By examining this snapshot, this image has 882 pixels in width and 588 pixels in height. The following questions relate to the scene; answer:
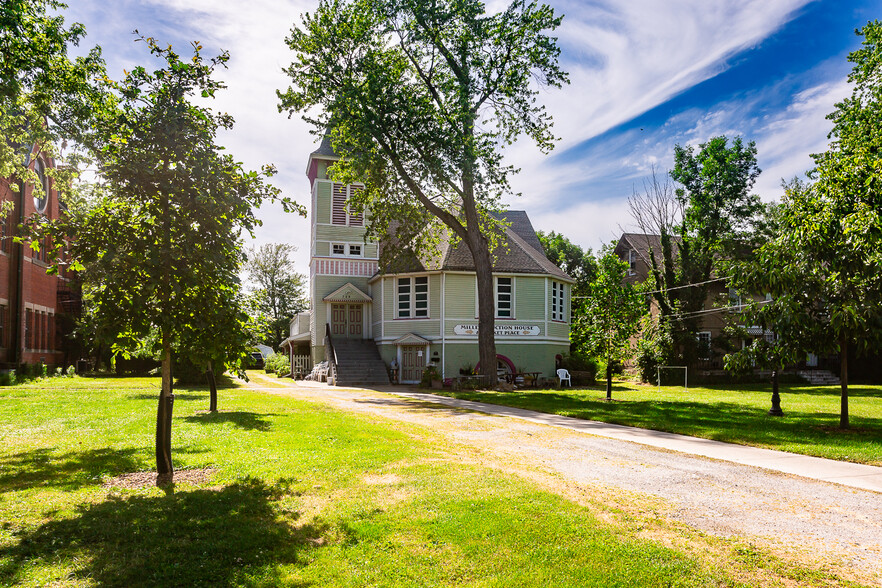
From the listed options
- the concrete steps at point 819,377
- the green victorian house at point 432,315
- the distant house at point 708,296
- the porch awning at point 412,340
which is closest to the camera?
the porch awning at point 412,340

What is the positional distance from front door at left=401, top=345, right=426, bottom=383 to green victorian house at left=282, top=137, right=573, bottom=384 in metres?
0.05

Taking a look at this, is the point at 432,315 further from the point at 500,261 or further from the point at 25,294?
the point at 25,294

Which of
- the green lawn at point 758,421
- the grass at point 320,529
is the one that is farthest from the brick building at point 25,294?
the grass at point 320,529

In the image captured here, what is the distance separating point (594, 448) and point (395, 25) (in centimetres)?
2024

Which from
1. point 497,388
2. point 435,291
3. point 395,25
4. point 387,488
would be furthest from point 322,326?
point 387,488

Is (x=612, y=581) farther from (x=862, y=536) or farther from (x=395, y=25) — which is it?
(x=395, y=25)

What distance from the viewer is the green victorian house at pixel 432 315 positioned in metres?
Result: 30.9

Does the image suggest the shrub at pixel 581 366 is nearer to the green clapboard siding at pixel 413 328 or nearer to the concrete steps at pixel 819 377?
the green clapboard siding at pixel 413 328

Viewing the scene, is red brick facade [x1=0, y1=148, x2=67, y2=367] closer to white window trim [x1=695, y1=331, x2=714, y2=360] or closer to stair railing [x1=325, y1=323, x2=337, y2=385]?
stair railing [x1=325, y1=323, x2=337, y2=385]

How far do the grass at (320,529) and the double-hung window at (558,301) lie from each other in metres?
24.2

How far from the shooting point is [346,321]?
35969 mm

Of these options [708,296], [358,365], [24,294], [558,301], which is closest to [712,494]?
[358,365]

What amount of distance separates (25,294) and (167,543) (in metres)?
30.4

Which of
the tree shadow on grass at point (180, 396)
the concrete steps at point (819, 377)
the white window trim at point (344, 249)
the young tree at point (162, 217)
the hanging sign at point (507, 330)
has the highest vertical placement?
the white window trim at point (344, 249)
